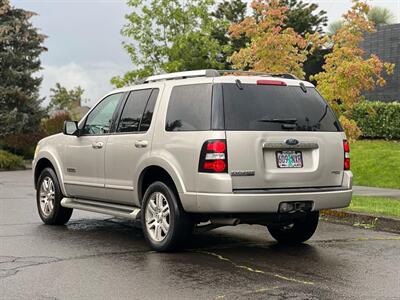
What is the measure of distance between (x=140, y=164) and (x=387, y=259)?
9.73 ft

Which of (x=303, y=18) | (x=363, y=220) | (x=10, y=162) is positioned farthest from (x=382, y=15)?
(x=363, y=220)

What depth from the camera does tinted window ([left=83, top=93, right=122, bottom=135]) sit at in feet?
28.7

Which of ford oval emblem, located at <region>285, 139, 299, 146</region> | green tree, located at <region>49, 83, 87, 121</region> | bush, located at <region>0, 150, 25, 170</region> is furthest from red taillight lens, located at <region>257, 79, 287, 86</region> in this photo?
green tree, located at <region>49, 83, 87, 121</region>

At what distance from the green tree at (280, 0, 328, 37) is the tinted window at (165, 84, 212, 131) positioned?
3792cm

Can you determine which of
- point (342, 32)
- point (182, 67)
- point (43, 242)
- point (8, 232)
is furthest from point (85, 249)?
point (182, 67)

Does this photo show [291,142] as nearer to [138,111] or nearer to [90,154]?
[138,111]

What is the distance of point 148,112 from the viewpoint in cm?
799

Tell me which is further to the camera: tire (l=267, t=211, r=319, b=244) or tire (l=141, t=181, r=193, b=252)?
tire (l=267, t=211, r=319, b=244)

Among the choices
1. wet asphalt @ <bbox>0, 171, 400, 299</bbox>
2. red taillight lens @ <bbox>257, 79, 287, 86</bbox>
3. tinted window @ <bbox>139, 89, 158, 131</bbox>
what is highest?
red taillight lens @ <bbox>257, 79, 287, 86</bbox>

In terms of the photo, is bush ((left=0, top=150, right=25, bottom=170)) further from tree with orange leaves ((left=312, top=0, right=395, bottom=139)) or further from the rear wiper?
the rear wiper

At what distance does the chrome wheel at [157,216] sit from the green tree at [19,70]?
28159 mm

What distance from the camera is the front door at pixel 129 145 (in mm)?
7875

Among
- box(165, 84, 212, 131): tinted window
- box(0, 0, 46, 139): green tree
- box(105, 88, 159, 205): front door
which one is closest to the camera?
box(165, 84, 212, 131): tinted window

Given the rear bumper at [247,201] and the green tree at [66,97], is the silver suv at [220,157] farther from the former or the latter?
the green tree at [66,97]
